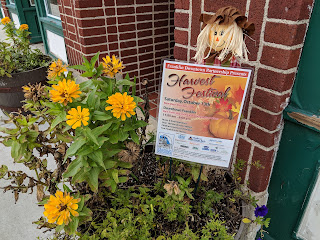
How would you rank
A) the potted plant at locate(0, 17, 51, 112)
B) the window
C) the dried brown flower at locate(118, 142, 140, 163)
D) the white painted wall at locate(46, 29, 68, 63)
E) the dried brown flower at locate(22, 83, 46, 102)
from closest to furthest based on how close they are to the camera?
the dried brown flower at locate(118, 142, 140, 163) < the dried brown flower at locate(22, 83, 46, 102) < the potted plant at locate(0, 17, 51, 112) < the white painted wall at locate(46, 29, 68, 63) < the window

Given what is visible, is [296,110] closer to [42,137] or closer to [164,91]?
[164,91]

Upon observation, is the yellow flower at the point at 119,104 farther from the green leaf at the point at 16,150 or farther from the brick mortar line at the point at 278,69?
the brick mortar line at the point at 278,69

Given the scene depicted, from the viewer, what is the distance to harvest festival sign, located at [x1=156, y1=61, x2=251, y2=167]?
1146mm

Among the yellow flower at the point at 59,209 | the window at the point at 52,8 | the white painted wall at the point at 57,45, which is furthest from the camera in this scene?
the window at the point at 52,8

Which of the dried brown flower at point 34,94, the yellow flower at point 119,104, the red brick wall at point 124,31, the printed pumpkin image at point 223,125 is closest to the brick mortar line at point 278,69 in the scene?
the printed pumpkin image at point 223,125

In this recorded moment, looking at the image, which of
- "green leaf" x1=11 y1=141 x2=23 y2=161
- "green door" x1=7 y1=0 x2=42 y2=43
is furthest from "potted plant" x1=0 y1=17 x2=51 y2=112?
"green door" x1=7 y1=0 x2=42 y2=43

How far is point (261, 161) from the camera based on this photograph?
1523mm

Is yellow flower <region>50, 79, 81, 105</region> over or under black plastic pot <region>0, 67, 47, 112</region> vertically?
over

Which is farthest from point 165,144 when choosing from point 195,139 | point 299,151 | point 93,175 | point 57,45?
point 57,45

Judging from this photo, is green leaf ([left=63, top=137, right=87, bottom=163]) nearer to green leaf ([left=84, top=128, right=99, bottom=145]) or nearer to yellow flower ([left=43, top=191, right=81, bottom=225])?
green leaf ([left=84, top=128, right=99, bottom=145])

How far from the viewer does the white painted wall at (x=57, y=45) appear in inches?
151

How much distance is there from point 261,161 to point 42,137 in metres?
1.27

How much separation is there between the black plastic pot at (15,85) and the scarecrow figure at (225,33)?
8.71ft

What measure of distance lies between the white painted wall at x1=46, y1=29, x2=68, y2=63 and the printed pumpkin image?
3.14m
